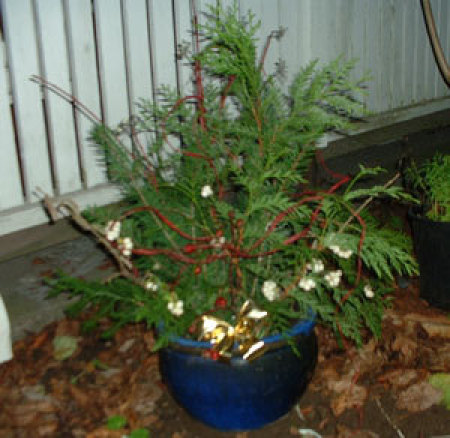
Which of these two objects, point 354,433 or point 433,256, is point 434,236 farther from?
point 354,433

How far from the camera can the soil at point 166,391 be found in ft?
9.32

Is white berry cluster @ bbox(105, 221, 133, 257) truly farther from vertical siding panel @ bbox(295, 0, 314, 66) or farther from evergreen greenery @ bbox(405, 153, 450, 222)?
vertical siding panel @ bbox(295, 0, 314, 66)

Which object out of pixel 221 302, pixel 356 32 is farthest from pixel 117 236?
pixel 356 32

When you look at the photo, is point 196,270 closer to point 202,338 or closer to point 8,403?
point 202,338

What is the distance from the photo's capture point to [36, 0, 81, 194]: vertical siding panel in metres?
3.54

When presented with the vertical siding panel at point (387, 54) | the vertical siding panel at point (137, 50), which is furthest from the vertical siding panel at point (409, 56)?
the vertical siding panel at point (137, 50)

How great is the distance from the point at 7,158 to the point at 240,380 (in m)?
1.78

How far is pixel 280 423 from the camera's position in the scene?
2.85 m

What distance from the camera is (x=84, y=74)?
3.73 metres

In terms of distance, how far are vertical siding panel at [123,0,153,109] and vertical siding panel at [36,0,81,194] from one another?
0.38 m

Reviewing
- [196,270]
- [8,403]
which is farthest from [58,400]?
[196,270]

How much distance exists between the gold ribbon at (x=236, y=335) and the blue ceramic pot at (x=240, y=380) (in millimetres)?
34

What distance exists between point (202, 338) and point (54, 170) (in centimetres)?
171

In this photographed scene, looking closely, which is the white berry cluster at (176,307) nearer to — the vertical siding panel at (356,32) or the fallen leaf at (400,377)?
the fallen leaf at (400,377)
